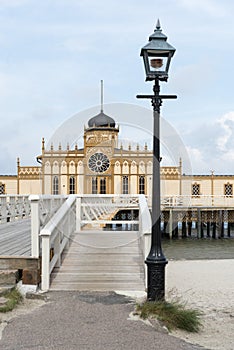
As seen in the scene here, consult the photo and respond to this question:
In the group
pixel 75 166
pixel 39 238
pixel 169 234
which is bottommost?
pixel 169 234

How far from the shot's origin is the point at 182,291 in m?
9.35

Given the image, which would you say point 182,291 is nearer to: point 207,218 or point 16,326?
point 16,326

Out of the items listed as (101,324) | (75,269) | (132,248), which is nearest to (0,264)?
(75,269)

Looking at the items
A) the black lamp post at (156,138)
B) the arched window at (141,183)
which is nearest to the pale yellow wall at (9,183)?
the arched window at (141,183)

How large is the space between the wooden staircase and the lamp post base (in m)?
0.79

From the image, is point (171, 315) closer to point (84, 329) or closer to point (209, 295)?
point (84, 329)

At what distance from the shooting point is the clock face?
4403 centimetres

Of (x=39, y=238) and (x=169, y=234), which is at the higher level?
(x=39, y=238)

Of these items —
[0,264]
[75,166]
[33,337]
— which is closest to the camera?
[33,337]

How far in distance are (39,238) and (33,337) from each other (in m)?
Answer: 2.56

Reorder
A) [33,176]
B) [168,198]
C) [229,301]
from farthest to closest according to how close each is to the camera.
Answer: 1. [33,176]
2. [168,198]
3. [229,301]

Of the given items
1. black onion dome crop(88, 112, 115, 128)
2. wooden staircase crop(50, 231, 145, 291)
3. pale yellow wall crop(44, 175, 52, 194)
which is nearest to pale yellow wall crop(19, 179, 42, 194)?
pale yellow wall crop(44, 175, 52, 194)

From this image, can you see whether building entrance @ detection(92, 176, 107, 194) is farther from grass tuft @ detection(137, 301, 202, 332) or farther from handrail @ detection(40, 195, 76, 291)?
grass tuft @ detection(137, 301, 202, 332)

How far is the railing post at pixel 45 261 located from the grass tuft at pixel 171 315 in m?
1.52
